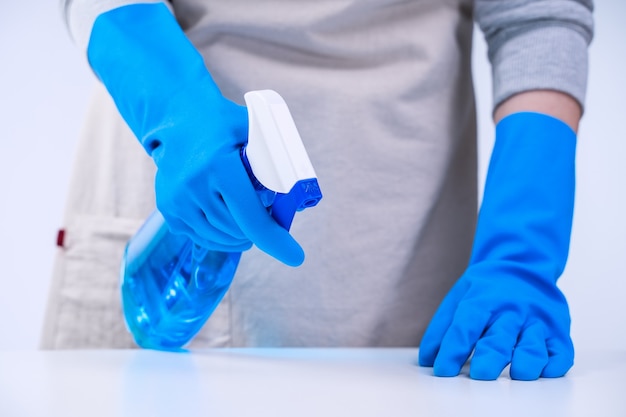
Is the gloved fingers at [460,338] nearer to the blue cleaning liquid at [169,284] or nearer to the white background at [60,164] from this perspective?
the blue cleaning liquid at [169,284]

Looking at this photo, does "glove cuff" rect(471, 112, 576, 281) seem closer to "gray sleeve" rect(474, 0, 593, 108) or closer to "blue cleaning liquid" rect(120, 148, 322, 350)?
"gray sleeve" rect(474, 0, 593, 108)

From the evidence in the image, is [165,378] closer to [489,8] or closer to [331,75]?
[331,75]

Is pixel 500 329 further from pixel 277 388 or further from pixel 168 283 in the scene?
pixel 168 283

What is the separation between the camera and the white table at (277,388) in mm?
472

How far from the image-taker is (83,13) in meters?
0.89

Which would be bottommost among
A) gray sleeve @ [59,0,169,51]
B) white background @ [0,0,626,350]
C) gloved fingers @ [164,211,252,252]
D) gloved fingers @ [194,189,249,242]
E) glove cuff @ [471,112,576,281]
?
white background @ [0,0,626,350]

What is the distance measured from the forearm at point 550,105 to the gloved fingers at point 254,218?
476mm

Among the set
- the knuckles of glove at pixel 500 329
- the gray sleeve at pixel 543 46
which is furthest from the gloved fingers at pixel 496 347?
the gray sleeve at pixel 543 46

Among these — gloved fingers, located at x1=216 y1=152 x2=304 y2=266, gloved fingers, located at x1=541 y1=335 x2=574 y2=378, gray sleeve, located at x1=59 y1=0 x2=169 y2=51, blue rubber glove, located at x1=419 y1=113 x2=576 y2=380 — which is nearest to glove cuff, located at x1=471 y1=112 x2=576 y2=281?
blue rubber glove, located at x1=419 y1=113 x2=576 y2=380

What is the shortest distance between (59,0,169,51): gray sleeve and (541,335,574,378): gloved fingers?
2.09 feet

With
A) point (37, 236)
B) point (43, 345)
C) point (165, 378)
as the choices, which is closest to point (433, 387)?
point (165, 378)

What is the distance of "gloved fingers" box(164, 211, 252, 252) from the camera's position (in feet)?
2.33

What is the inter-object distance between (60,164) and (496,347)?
1609 millimetres

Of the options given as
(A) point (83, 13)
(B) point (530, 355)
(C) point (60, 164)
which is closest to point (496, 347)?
(B) point (530, 355)
